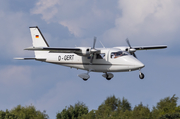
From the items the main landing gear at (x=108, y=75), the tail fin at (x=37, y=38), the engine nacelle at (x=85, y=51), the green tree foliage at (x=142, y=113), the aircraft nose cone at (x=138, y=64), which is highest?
the tail fin at (x=37, y=38)

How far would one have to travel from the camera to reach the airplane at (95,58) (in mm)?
44812

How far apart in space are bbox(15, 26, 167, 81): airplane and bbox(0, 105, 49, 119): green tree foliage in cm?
2754

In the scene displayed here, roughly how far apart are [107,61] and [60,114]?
28263mm

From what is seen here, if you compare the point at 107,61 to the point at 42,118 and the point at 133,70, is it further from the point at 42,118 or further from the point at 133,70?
the point at 42,118

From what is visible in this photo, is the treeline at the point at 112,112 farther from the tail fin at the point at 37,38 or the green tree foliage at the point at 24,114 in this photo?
the tail fin at the point at 37,38

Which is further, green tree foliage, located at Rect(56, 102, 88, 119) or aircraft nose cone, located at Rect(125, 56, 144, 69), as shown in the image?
green tree foliage, located at Rect(56, 102, 88, 119)

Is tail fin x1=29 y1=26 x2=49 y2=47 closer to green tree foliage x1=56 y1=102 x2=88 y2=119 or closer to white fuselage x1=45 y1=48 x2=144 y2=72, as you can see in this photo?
white fuselage x1=45 y1=48 x2=144 y2=72

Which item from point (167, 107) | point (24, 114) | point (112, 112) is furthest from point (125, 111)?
point (24, 114)

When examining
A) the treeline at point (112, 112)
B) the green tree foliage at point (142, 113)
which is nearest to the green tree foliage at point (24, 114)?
the treeline at point (112, 112)

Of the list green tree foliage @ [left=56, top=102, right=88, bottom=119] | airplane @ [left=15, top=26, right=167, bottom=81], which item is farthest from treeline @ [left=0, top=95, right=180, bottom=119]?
airplane @ [left=15, top=26, right=167, bottom=81]

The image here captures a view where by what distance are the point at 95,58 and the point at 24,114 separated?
36.5 m

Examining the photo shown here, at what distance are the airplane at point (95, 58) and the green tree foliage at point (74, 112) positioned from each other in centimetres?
2312

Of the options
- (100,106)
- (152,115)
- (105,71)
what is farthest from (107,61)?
(100,106)

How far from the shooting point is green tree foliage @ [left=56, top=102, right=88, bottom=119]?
71.7 meters
